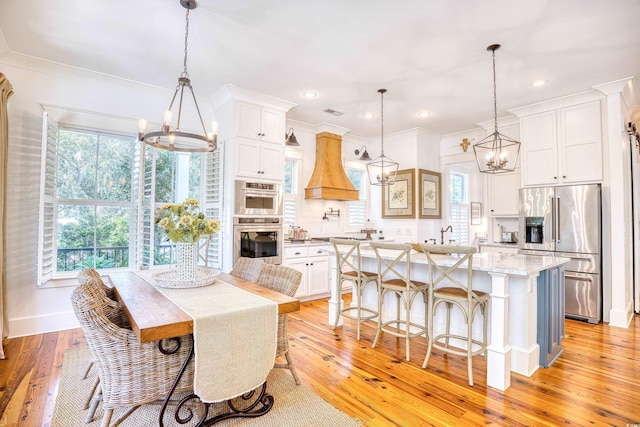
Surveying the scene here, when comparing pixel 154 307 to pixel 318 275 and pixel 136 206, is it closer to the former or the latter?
pixel 136 206

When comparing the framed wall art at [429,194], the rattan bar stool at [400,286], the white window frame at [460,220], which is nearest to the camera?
the rattan bar stool at [400,286]

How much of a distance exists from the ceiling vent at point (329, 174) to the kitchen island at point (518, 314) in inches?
100.0

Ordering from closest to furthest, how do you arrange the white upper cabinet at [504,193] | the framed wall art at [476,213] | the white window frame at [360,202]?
1. the white upper cabinet at [504,193]
2. the white window frame at [360,202]
3. the framed wall art at [476,213]

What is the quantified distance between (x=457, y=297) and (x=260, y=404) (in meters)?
1.67

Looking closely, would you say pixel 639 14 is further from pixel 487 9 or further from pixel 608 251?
pixel 608 251

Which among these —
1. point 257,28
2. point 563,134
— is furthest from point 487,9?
point 563,134

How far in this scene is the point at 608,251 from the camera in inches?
157

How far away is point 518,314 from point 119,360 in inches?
109

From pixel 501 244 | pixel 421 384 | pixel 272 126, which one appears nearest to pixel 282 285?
pixel 421 384

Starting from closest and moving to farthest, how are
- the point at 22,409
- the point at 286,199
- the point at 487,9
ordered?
1. the point at 22,409
2. the point at 487,9
3. the point at 286,199

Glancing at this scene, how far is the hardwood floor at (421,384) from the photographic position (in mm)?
2068

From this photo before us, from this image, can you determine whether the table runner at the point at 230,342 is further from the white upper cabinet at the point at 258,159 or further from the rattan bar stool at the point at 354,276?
the white upper cabinet at the point at 258,159

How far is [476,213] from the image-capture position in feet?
24.7

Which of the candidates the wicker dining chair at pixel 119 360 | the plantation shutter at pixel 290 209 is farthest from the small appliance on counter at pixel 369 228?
the wicker dining chair at pixel 119 360
